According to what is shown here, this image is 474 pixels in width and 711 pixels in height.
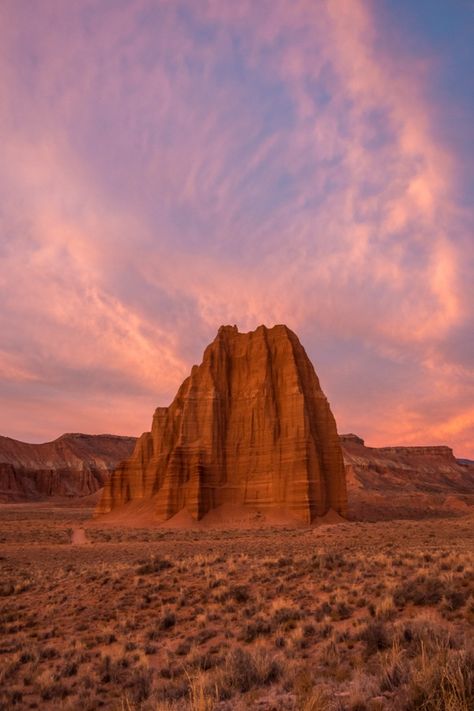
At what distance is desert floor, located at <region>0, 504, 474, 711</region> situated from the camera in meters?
6.88

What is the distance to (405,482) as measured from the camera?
13125 centimetres

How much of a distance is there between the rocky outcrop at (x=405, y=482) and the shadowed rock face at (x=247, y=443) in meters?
12.4

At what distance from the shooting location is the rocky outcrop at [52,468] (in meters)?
145

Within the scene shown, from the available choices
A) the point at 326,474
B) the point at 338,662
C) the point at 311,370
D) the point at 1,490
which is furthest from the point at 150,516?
the point at 1,490

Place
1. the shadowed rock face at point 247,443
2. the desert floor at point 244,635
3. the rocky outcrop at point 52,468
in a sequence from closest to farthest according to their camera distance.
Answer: the desert floor at point 244,635, the shadowed rock face at point 247,443, the rocky outcrop at point 52,468

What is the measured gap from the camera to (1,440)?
163 m

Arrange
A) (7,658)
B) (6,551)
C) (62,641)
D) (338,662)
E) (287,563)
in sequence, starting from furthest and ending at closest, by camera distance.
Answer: (6,551), (287,563), (62,641), (7,658), (338,662)

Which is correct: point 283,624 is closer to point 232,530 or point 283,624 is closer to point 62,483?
point 232,530

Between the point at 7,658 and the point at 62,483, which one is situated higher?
the point at 62,483

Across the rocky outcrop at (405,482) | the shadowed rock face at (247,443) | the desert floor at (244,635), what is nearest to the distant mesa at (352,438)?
the rocky outcrop at (405,482)

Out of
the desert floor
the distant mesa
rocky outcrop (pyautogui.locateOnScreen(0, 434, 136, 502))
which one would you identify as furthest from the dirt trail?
the distant mesa

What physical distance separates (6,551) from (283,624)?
27.0 meters

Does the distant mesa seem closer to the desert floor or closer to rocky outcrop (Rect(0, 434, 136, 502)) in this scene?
rocky outcrop (Rect(0, 434, 136, 502))

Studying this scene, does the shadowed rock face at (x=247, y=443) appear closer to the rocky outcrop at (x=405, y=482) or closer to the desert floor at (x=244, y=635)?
the rocky outcrop at (x=405, y=482)
